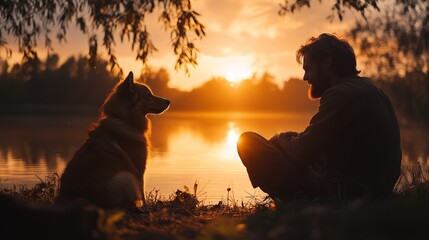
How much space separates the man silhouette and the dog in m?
1.30

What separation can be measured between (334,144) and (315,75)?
0.74 meters

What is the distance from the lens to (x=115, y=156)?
195 inches

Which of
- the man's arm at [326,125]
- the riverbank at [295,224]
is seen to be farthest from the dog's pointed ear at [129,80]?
the riverbank at [295,224]

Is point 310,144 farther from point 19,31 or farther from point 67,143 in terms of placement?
point 67,143

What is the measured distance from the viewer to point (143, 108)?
641 centimetres

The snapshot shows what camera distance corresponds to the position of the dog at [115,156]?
4387 millimetres

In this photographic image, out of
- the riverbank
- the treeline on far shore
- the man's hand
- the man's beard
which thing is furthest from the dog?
the treeline on far shore

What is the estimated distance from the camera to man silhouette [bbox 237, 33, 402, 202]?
4172 millimetres

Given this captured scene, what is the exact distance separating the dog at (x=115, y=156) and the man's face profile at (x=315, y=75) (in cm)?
213

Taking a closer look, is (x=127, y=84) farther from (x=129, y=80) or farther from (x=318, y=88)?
(x=318, y=88)

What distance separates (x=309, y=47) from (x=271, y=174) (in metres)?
1.33

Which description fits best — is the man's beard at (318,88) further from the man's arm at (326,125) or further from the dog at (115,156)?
the dog at (115,156)

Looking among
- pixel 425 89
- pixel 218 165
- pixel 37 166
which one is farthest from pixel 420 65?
pixel 37 166

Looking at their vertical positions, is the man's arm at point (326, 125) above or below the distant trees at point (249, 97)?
below
